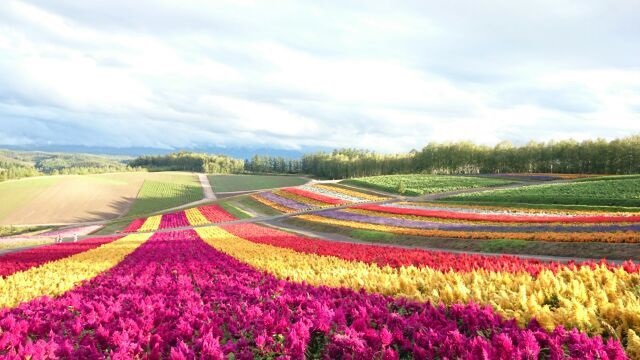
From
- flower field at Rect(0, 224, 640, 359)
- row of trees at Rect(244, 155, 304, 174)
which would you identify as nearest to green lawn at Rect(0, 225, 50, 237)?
flower field at Rect(0, 224, 640, 359)

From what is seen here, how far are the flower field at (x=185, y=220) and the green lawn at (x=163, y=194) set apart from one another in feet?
64.3

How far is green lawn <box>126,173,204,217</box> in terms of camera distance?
81406 millimetres

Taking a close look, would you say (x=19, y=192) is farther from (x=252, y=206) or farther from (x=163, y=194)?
Result: (x=252, y=206)

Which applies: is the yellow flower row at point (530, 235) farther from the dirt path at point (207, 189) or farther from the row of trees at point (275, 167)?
the row of trees at point (275, 167)

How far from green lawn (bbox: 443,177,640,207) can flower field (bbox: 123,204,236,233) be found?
26.8 m

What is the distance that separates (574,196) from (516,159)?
185ft

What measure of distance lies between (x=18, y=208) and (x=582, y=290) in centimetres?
8791

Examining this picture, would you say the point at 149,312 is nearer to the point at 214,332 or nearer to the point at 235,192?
→ the point at 214,332

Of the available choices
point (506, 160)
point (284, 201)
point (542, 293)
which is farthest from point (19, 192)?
point (542, 293)

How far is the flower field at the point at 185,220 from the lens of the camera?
49.3 m

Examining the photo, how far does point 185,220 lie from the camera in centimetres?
5359

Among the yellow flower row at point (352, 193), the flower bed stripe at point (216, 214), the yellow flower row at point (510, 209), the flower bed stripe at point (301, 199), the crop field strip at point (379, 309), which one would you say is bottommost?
the flower bed stripe at point (216, 214)

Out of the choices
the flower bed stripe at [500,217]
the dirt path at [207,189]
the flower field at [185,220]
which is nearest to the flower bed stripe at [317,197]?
the flower bed stripe at [500,217]

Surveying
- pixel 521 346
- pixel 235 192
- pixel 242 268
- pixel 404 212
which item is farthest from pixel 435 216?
pixel 235 192
